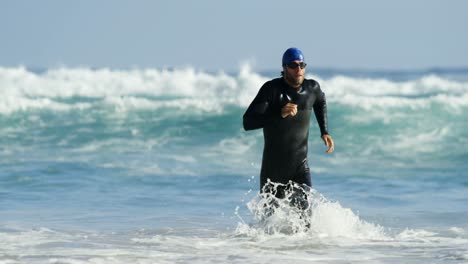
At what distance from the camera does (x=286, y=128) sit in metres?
8.26

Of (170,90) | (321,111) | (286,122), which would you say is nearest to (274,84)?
(286,122)

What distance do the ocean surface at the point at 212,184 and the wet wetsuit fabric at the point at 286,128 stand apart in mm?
250

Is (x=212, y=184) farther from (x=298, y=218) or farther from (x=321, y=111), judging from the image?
(x=321, y=111)

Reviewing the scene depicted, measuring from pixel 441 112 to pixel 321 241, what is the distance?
14.2 metres

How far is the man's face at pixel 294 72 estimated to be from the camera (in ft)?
26.2

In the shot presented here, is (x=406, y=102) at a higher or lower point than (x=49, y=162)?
higher

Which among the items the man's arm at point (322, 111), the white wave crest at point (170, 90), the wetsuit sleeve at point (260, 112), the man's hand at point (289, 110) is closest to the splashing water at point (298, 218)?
the man's arm at point (322, 111)

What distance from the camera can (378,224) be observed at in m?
9.66

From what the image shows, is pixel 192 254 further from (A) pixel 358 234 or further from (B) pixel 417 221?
(B) pixel 417 221

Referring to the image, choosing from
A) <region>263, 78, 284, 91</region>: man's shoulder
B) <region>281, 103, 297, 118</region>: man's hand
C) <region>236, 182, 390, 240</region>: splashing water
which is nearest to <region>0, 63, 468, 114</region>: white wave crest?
<region>236, 182, 390, 240</region>: splashing water

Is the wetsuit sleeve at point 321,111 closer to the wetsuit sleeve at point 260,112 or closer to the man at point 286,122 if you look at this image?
the man at point 286,122

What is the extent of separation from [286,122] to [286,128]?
5 cm

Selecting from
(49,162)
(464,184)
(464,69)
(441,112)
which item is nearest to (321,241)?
(464,184)

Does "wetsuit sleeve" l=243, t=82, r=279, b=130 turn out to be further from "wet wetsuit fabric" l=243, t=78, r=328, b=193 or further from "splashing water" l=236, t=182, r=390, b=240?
"splashing water" l=236, t=182, r=390, b=240
